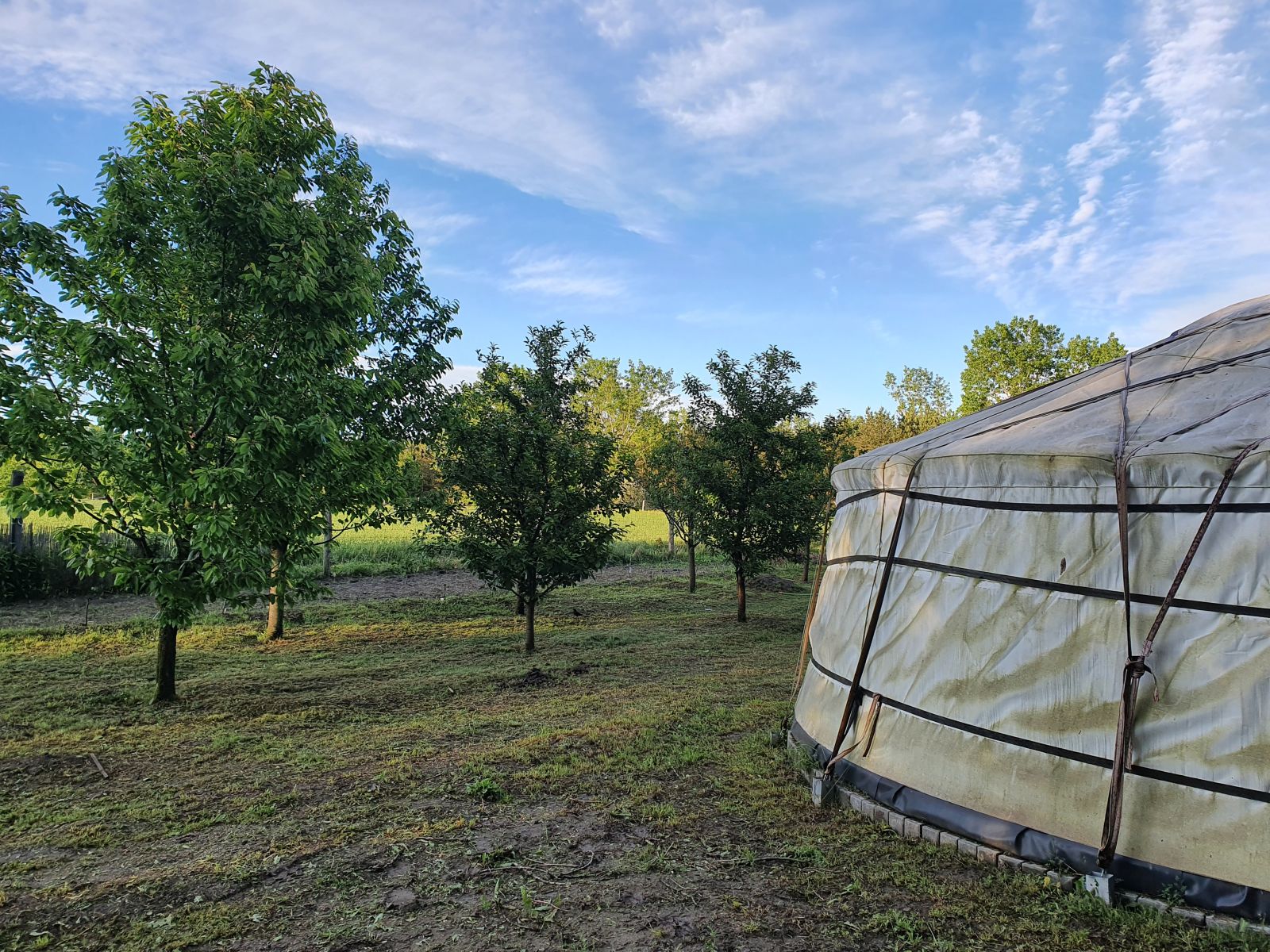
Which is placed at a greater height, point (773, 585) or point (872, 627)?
point (872, 627)

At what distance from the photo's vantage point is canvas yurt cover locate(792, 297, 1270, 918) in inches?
124

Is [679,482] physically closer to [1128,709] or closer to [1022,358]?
[1128,709]

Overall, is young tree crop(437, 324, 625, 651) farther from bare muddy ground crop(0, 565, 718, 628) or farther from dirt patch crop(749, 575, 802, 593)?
dirt patch crop(749, 575, 802, 593)

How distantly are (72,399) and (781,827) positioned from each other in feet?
21.8

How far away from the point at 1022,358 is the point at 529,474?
846 inches

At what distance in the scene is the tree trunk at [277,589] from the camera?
24.1 feet

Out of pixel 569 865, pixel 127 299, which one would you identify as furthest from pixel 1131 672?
pixel 127 299

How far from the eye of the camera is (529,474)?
10.2 meters

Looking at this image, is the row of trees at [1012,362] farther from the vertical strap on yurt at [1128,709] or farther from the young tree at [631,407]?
the vertical strap on yurt at [1128,709]

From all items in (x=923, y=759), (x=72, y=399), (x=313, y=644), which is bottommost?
(x=313, y=644)

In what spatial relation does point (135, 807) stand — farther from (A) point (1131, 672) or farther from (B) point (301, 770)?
(A) point (1131, 672)

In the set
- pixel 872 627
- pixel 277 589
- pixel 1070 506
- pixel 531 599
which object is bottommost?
pixel 531 599

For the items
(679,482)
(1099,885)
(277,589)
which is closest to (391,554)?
(679,482)

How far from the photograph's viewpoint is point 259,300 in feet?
22.6
